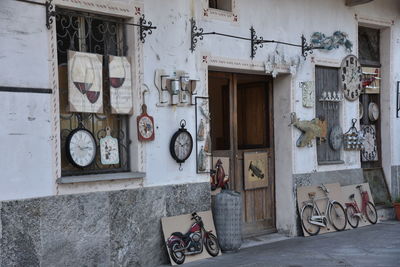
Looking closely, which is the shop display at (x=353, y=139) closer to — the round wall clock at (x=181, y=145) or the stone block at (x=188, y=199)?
the stone block at (x=188, y=199)

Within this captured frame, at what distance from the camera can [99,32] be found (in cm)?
710

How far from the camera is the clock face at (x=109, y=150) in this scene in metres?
7.00

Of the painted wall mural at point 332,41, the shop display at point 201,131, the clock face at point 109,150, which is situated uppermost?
the painted wall mural at point 332,41

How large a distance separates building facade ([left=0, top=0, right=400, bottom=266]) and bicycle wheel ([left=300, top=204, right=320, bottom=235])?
0.51 ft

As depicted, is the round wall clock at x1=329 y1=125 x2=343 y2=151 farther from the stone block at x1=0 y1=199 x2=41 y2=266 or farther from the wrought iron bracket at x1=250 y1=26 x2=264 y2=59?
the stone block at x1=0 y1=199 x2=41 y2=266

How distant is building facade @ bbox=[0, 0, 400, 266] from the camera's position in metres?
6.09

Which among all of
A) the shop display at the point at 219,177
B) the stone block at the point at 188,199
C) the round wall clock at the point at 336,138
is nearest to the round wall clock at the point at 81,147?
the stone block at the point at 188,199

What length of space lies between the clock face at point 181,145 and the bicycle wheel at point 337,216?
346 centimetres

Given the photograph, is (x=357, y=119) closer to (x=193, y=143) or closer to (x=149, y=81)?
(x=193, y=143)

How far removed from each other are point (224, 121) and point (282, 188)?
5.35 ft

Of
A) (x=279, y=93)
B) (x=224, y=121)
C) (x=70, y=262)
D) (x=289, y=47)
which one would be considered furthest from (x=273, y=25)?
(x=70, y=262)

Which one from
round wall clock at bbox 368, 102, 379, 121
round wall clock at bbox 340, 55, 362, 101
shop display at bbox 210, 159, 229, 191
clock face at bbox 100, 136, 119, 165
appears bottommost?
shop display at bbox 210, 159, 229, 191

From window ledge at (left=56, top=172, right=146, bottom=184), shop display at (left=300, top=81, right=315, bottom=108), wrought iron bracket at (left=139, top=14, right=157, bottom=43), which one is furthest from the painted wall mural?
window ledge at (left=56, top=172, right=146, bottom=184)

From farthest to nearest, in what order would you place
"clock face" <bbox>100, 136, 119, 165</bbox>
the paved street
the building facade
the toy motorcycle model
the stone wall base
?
the paved street < the toy motorcycle model < "clock face" <bbox>100, 136, 119, 165</bbox> < the building facade < the stone wall base
